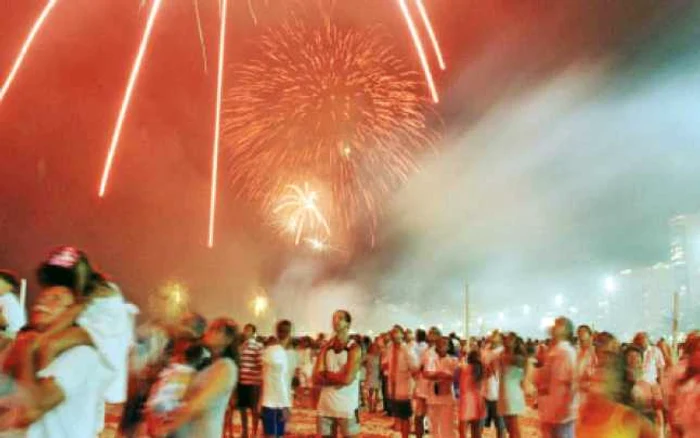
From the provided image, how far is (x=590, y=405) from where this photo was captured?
15.9 feet

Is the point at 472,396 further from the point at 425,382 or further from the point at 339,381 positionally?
the point at 339,381

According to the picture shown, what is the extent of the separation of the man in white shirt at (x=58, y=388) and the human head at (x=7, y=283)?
2923 mm

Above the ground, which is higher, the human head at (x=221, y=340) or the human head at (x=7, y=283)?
the human head at (x=7, y=283)

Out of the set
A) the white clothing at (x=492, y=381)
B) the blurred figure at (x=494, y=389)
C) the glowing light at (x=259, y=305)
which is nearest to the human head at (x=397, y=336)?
the blurred figure at (x=494, y=389)

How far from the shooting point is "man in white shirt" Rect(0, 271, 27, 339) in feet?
21.8

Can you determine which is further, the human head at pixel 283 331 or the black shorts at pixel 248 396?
the black shorts at pixel 248 396

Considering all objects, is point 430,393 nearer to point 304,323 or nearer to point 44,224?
point 44,224

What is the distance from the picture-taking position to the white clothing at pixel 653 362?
12.4 m

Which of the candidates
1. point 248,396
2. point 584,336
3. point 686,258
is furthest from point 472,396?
point 686,258

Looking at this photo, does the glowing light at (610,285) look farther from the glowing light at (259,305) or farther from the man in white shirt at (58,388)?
the man in white shirt at (58,388)

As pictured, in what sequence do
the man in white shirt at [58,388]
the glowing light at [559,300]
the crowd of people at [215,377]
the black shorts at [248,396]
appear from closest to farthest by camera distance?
the man in white shirt at [58,388], the crowd of people at [215,377], the black shorts at [248,396], the glowing light at [559,300]

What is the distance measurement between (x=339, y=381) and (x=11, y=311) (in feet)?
10.1

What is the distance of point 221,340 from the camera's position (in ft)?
17.6

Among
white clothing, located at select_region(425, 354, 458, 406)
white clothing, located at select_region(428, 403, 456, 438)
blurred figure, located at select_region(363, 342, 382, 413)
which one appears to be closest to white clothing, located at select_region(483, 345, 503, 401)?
white clothing, located at select_region(425, 354, 458, 406)
